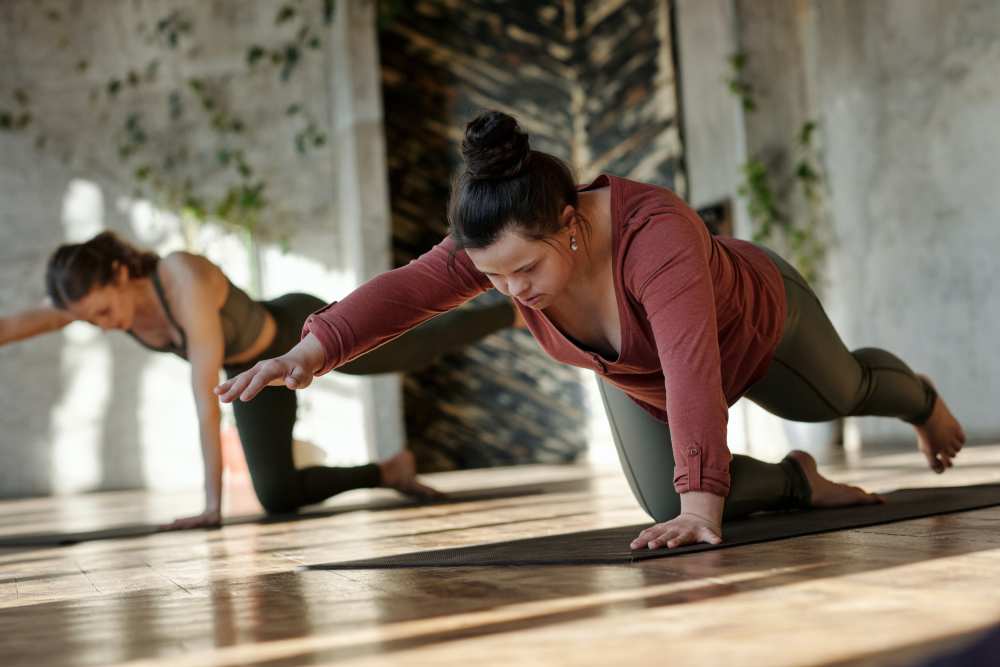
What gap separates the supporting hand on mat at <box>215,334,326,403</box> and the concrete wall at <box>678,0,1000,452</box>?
3.59m

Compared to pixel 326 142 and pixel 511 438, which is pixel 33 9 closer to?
pixel 326 142

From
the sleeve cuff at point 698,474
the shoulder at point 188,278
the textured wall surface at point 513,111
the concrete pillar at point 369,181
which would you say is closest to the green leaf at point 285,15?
the concrete pillar at point 369,181

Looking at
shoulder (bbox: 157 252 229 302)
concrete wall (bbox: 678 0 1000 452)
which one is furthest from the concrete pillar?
shoulder (bbox: 157 252 229 302)

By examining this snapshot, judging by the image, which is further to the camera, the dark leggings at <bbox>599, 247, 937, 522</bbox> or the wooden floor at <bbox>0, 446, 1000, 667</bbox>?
the dark leggings at <bbox>599, 247, 937, 522</bbox>

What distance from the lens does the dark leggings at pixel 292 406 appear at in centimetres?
274

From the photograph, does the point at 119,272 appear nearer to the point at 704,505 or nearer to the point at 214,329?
the point at 214,329

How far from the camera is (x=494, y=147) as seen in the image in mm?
1362

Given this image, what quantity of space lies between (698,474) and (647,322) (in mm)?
289

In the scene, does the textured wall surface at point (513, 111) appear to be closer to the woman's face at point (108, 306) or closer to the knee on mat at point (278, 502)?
the knee on mat at point (278, 502)

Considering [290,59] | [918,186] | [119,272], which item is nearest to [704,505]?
[119,272]

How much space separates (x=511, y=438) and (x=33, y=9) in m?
4.09

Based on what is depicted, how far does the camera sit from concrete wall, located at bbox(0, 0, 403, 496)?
5.64m

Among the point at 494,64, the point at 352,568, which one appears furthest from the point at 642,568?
the point at 494,64

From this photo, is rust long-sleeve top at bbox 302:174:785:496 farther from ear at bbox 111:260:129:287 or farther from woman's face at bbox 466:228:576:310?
ear at bbox 111:260:129:287
